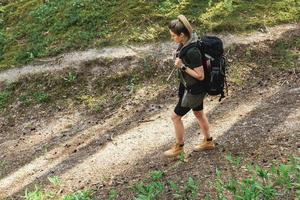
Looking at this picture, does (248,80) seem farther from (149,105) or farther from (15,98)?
(15,98)

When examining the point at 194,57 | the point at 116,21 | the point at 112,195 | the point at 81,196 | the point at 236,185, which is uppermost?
the point at 194,57

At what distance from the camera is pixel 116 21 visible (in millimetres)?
15453

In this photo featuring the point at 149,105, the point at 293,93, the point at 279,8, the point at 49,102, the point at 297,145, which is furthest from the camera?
the point at 279,8

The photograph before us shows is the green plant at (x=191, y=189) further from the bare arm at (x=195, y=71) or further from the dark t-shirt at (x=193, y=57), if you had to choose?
the dark t-shirt at (x=193, y=57)

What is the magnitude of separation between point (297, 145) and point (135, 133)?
12.7ft

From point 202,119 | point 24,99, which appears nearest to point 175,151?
point 202,119

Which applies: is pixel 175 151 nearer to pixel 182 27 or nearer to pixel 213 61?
pixel 213 61

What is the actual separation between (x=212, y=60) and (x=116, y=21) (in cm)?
834

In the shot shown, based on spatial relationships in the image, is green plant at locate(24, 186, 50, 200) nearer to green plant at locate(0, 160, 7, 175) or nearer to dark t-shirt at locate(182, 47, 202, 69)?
green plant at locate(0, 160, 7, 175)

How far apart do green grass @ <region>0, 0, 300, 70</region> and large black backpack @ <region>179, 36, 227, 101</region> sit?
650 centimetres

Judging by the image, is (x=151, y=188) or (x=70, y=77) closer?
(x=151, y=188)

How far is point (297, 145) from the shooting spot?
809 cm

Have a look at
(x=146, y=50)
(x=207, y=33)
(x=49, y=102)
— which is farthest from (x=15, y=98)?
(x=207, y=33)

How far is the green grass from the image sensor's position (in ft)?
46.8
